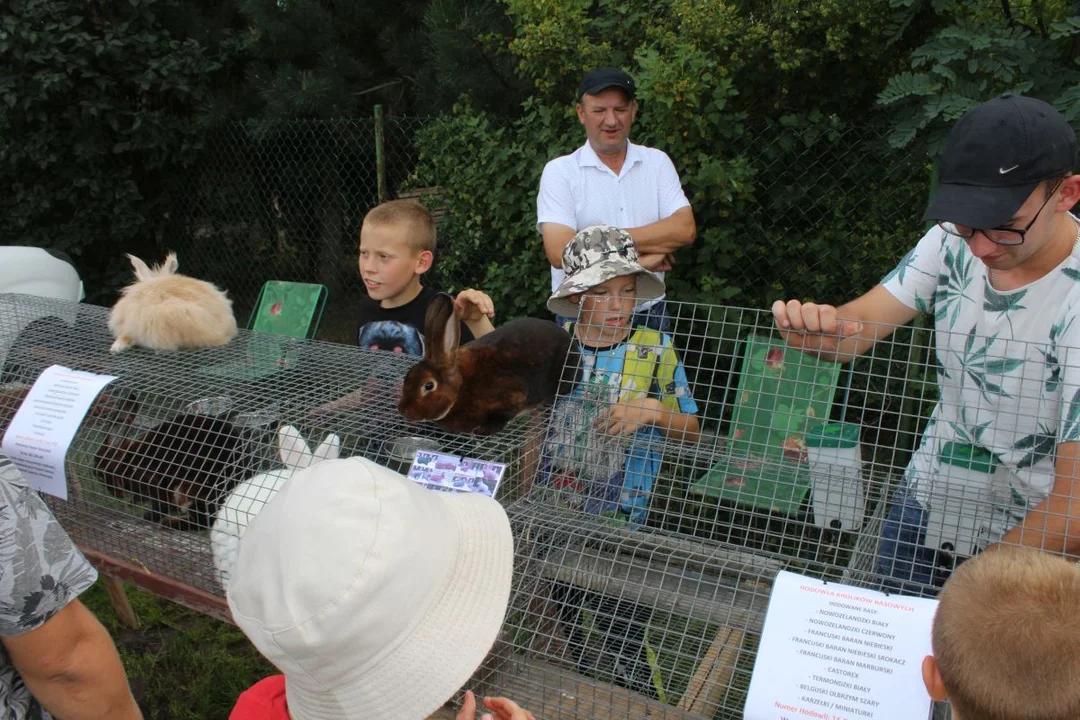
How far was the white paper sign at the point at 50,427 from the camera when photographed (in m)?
1.91

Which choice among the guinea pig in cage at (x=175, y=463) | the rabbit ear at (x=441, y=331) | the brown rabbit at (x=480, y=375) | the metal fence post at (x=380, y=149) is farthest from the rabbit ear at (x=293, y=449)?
the metal fence post at (x=380, y=149)

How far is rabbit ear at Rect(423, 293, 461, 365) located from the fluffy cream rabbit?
0.92 m

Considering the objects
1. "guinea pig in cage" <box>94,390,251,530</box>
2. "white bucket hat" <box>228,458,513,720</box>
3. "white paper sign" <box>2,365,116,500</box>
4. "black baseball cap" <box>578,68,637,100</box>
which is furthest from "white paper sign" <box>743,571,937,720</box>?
"black baseball cap" <box>578,68,637,100</box>

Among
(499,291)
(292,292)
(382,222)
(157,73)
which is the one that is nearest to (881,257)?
(499,291)

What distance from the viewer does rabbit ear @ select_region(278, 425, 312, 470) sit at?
182cm

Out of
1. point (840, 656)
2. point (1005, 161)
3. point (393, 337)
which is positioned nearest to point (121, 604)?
point (393, 337)

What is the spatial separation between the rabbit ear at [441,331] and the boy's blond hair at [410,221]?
1.03 metres

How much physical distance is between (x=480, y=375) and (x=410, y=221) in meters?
1.09

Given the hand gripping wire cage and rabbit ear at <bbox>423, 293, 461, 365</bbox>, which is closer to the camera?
the hand gripping wire cage

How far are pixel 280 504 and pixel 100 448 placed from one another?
139cm

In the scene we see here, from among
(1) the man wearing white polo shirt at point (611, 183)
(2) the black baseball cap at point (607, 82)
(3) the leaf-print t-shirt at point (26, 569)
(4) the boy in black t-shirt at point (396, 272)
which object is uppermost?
(2) the black baseball cap at point (607, 82)

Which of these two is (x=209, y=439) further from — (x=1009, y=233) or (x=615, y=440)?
(x=1009, y=233)

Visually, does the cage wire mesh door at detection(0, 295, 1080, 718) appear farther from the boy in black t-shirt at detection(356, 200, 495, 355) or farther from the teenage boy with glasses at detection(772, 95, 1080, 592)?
the boy in black t-shirt at detection(356, 200, 495, 355)

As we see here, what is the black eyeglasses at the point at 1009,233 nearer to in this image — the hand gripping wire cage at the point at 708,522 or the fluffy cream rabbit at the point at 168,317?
the hand gripping wire cage at the point at 708,522
